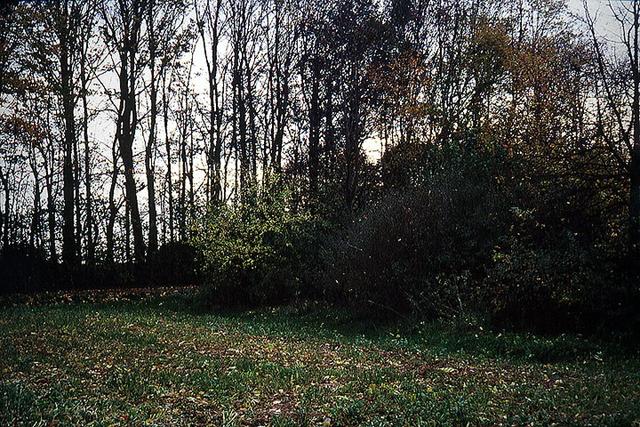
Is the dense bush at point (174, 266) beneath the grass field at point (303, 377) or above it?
above

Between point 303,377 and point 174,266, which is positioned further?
point 174,266

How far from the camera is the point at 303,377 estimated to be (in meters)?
9.29

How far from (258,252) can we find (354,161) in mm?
6683

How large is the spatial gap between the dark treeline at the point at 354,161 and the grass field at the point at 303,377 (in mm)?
2130

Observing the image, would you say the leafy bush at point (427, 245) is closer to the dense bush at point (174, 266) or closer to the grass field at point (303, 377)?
the grass field at point (303, 377)

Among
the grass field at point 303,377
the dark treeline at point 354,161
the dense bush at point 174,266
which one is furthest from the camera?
the dense bush at point 174,266

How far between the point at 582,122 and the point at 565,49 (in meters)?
11.4

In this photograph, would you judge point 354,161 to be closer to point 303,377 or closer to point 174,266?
point 174,266

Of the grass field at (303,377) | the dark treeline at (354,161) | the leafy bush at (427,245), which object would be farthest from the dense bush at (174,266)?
the grass field at (303,377)

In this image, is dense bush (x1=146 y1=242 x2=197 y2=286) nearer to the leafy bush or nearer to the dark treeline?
the dark treeline

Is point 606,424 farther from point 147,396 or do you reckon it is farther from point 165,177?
point 165,177

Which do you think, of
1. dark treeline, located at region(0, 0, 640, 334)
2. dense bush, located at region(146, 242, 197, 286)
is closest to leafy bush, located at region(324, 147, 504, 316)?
dark treeline, located at region(0, 0, 640, 334)

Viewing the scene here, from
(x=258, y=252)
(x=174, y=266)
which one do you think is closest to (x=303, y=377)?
(x=258, y=252)

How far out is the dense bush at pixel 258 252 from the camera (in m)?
21.5
